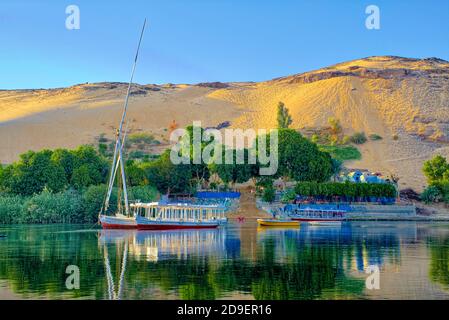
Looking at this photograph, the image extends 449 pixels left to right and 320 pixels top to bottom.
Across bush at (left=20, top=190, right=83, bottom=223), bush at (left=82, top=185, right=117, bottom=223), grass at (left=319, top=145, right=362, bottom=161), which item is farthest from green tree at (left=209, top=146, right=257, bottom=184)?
grass at (left=319, top=145, right=362, bottom=161)

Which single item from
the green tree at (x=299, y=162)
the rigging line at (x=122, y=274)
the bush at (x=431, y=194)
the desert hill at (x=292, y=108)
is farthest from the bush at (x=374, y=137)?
the rigging line at (x=122, y=274)

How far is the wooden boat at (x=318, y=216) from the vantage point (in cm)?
6359

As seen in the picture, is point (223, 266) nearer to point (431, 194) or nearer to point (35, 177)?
point (35, 177)

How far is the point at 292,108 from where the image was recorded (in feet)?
435

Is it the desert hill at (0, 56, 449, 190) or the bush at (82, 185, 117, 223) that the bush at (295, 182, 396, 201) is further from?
the bush at (82, 185, 117, 223)

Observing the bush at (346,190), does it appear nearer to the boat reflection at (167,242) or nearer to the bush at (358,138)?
the boat reflection at (167,242)

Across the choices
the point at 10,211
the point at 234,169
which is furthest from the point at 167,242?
the point at 234,169

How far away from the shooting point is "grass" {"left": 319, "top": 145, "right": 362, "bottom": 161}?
97688 millimetres

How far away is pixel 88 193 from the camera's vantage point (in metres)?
61.2

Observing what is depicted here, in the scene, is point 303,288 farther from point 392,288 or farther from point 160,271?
point 160,271

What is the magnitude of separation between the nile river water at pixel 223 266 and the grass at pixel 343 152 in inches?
2076

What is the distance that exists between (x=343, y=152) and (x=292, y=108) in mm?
33786

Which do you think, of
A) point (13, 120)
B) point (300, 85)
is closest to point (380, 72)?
point (300, 85)
